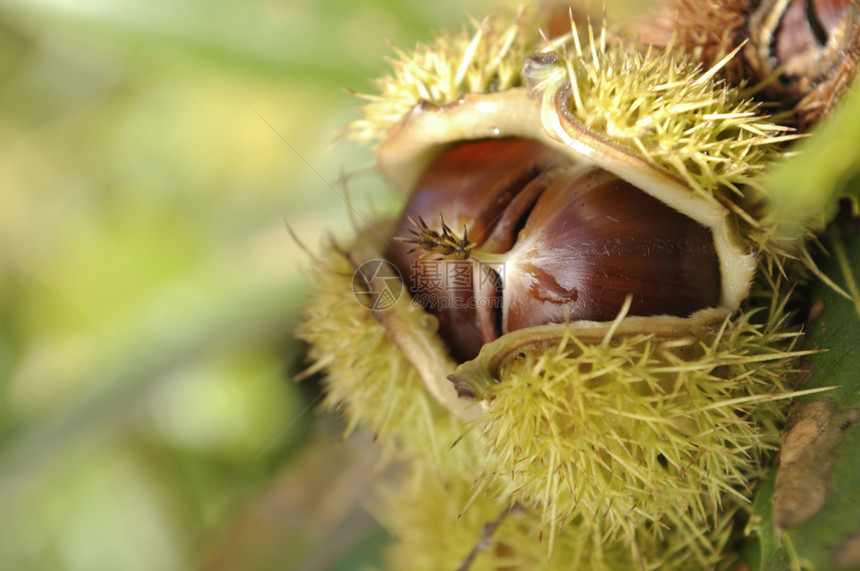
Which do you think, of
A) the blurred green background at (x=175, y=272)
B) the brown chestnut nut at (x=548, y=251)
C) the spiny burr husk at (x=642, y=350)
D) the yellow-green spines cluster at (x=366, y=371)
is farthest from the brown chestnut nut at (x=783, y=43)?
the blurred green background at (x=175, y=272)

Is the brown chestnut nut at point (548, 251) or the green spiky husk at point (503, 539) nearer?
the brown chestnut nut at point (548, 251)

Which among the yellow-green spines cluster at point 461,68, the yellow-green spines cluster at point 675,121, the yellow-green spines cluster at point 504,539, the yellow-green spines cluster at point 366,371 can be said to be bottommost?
the yellow-green spines cluster at point 504,539

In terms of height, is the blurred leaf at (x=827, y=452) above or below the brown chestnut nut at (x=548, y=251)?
below

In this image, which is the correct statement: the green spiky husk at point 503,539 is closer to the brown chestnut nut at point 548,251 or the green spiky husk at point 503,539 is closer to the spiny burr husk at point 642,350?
the spiny burr husk at point 642,350

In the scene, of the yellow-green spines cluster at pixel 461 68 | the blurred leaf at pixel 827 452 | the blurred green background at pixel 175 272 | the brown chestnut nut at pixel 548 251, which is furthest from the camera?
the blurred green background at pixel 175 272

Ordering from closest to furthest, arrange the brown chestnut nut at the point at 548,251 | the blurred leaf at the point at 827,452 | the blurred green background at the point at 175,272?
the blurred leaf at the point at 827,452
the brown chestnut nut at the point at 548,251
the blurred green background at the point at 175,272

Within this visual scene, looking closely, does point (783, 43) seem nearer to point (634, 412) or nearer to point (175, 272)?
point (634, 412)

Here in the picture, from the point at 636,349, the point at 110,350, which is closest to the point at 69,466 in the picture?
the point at 110,350
